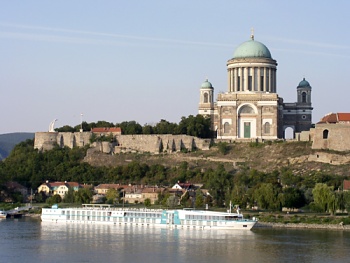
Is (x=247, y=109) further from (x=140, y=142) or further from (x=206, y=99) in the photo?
(x=140, y=142)

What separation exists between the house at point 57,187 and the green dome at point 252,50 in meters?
18.9

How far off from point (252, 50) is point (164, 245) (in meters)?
35.7

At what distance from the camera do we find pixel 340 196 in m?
58.1

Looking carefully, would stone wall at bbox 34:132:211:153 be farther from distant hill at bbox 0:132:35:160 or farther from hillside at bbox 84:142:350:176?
distant hill at bbox 0:132:35:160

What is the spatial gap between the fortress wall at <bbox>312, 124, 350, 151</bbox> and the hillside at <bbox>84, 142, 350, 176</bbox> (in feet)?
3.26

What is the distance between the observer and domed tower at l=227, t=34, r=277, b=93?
7756cm

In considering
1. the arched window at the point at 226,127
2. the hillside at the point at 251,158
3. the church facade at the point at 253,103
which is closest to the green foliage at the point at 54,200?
the hillside at the point at 251,158

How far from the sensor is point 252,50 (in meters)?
78.2

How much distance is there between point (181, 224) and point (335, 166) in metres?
18.0

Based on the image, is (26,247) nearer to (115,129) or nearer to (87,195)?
(87,195)

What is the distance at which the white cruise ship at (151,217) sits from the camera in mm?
53938

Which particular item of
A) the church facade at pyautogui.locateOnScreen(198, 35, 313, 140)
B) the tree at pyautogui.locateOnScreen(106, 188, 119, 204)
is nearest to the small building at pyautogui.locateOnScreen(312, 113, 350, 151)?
the church facade at pyautogui.locateOnScreen(198, 35, 313, 140)

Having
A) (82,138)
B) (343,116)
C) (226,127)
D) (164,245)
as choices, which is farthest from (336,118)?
(164,245)

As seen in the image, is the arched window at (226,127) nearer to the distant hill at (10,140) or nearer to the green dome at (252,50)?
the green dome at (252,50)
